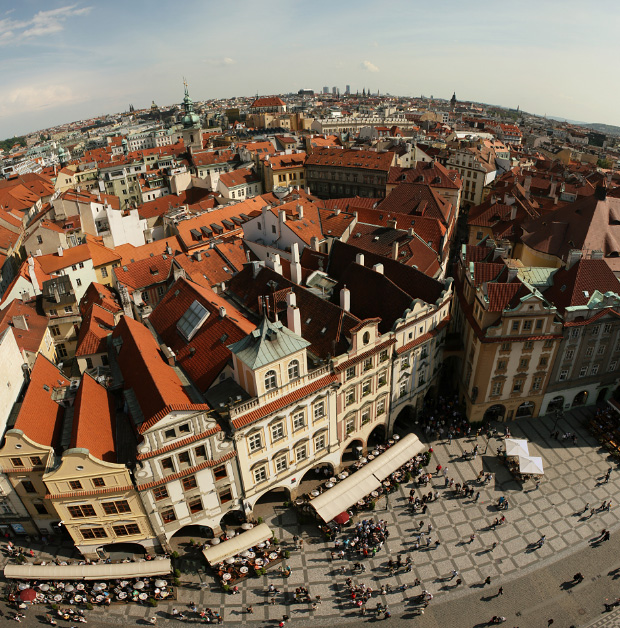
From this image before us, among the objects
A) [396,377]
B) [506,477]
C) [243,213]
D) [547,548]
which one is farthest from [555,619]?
[243,213]

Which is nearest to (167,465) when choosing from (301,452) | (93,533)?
(93,533)

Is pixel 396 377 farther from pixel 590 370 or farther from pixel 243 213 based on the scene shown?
pixel 243 213

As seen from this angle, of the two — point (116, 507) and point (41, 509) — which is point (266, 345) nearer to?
point (116, 507)

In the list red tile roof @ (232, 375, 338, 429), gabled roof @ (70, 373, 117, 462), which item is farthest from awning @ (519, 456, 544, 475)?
gabled roof @ (70, 373, 117, 462)

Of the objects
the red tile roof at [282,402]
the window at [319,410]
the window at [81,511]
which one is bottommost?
the window at [81,511]

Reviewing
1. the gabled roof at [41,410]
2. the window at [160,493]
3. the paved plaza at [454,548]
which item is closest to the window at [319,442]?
the paved plaza at [454,548]

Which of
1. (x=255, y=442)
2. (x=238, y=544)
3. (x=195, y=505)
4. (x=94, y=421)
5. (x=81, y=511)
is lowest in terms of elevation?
(x=238, y=544)

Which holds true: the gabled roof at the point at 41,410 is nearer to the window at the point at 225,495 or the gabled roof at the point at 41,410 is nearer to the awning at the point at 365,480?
the window at the point at 225,495

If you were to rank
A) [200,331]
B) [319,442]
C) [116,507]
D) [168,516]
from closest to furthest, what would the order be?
[116,507] → [168,516] → [319,442] → [200,331]
